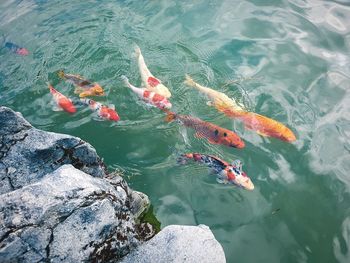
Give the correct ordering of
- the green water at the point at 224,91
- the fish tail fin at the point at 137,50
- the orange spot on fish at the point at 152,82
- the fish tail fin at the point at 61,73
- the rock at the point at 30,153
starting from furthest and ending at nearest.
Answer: the fish tail fin at the point at 137,50
the fish tail fin at the point at 61,73
the orange spot on fish at the point at 152,82
the green water at the point at 224,91
the rock at the point at 30,153

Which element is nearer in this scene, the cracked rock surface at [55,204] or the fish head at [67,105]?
the cracked rock surface at [55,204]

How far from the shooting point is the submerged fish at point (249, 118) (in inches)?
230

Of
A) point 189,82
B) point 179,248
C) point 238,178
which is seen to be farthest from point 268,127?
point 179,248

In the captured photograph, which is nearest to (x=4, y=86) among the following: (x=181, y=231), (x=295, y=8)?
(x=181, y=231)

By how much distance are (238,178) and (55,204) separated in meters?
2.59

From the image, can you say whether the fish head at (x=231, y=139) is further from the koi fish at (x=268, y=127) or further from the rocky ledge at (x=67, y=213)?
the rocky ledge at (x=67, y=213)

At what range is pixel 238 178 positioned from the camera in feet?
16.9

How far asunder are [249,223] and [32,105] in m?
5.14

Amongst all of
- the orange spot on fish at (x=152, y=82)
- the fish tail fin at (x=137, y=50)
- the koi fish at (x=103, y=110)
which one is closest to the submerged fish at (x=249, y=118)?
the orange spot on fish at (x=152, y=82)

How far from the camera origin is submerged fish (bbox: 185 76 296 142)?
5848 millimetres

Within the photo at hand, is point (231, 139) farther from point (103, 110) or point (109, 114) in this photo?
point (103, 110)

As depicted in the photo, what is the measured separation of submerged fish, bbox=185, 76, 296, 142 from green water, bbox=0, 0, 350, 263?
0.20 meters

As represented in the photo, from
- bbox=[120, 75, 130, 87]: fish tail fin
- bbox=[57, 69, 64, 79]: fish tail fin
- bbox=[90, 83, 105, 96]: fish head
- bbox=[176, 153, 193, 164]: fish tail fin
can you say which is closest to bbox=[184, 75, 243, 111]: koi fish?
bbox=[176, 153, 193, 164]: fish tail fin

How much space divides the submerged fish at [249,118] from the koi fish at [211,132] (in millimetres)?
453
